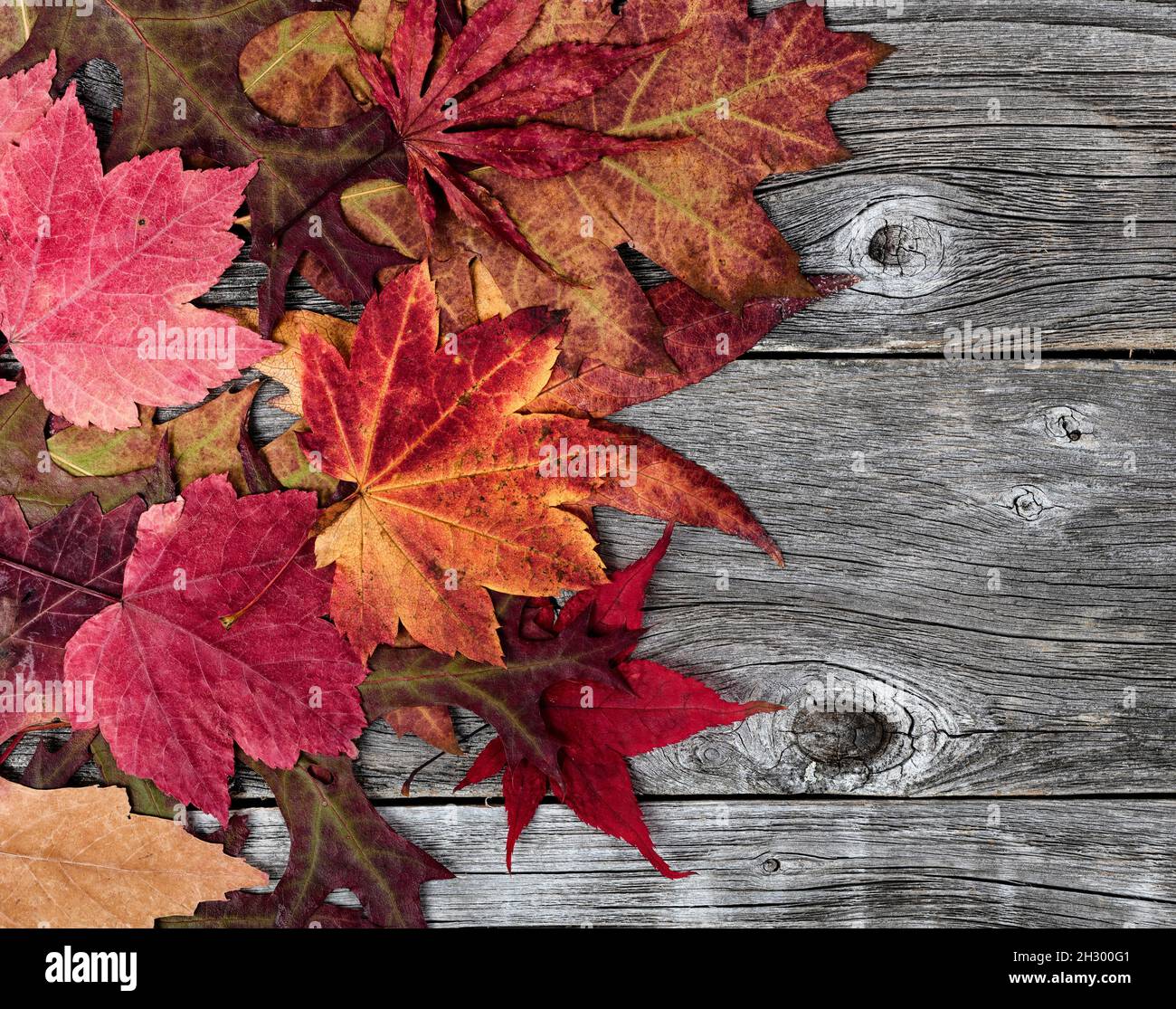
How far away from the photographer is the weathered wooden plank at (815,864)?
957 millimetres

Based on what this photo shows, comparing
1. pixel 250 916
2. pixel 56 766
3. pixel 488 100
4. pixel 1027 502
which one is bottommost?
pixel 250 916

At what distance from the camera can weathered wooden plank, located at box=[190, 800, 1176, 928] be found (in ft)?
3.14

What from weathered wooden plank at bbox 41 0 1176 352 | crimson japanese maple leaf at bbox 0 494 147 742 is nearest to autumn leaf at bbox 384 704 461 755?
crimson japanese maple leaf at bbox 0 494 147 742

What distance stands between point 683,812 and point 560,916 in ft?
0.66

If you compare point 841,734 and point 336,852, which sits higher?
point 841,734

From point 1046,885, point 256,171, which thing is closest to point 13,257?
point 256,171

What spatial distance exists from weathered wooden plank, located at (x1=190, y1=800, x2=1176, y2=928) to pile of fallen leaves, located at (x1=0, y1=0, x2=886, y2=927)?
0.08 meters

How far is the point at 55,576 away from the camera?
2.96ft

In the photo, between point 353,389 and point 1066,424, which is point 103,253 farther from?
point 1066,424

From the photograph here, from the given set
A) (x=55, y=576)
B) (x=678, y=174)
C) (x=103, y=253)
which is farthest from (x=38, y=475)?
(x=678, y=174)

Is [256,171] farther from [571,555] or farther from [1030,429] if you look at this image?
[1030,429]

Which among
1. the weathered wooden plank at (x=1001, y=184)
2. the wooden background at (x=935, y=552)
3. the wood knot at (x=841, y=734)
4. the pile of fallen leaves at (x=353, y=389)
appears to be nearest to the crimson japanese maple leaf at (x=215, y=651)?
the pile of fallen leaves at (x=353, y=389)

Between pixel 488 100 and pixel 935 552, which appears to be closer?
pixel 488 100

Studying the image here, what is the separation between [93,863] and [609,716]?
0.62 meters
